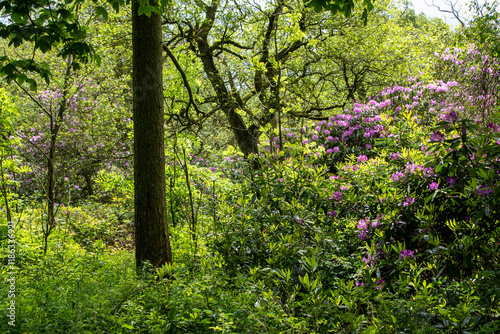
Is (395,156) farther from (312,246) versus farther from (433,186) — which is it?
(312,246)

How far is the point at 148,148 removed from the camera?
3.31m

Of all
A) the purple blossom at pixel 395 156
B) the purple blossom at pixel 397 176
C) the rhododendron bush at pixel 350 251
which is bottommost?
the rhododendron bush at pixel 350 251

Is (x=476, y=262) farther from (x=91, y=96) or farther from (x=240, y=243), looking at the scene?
(x=91, y=96)

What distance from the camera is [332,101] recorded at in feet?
34.5

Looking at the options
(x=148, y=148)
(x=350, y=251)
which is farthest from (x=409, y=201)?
(x=148, y=148)

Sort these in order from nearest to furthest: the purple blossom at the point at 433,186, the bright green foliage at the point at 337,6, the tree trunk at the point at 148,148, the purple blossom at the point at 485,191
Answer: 1. the purple blossom at the point at 485,191
2. the purple blossom at the point at 433,186
3. the bright green foliage at the point at 337,6
4. the tree trunk at the point at 148,148

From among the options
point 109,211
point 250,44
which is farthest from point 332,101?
point 109,211

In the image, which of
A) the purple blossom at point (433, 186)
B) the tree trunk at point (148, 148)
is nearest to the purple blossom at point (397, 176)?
the purple blossom at point (433, 186)

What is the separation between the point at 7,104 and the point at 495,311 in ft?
18.7

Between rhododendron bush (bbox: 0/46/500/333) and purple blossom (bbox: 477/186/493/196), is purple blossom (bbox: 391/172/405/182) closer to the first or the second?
rhododendron bush (bbox: 0/46/500/333)

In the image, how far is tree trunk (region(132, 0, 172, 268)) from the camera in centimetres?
330

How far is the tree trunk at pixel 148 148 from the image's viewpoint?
330 centimetres

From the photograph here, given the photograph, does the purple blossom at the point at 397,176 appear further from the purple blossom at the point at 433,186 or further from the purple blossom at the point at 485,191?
the purple blossom at the point at 485,191

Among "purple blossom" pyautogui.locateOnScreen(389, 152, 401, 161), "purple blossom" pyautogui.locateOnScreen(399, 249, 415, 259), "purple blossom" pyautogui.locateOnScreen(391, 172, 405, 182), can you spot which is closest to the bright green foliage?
"purple blossom" pyautogui.locateOnScreen(389, 152, 401, 161)
